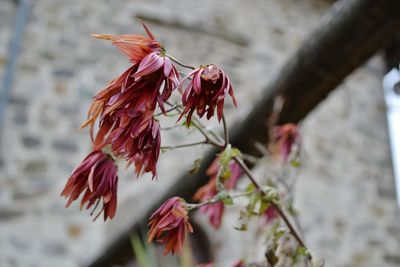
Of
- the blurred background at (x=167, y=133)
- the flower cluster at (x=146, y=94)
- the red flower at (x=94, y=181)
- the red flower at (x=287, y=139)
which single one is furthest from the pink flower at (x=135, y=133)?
the blurred background at (x=167, y=133)

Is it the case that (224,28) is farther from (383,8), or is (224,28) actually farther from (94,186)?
(94,186)

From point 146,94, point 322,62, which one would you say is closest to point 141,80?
point 146,94

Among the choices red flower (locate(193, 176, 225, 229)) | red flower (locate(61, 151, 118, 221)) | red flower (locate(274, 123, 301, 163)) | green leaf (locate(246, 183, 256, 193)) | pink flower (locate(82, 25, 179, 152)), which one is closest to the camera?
pink flower (locate(82, 25, 179, 152))

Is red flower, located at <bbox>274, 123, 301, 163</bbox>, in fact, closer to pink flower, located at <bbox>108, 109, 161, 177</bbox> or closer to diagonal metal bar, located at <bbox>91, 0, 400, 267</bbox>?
diagonal metal bar, located at <bbox>91, 0, 400, 267</bbox>

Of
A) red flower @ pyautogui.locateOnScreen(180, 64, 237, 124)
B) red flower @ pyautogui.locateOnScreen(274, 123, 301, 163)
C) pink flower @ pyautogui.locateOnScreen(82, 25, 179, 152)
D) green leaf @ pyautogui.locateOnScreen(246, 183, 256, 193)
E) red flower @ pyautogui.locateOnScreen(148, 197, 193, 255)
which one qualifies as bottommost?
red flower @ pyautogui.locateOnScreen(274, 123, 301, 163)

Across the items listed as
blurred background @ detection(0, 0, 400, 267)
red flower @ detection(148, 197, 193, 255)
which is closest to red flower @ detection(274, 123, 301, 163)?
red flower @ detection(148, 197, 193, 255)

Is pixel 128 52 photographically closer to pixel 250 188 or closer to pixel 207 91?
pixel 207 91
